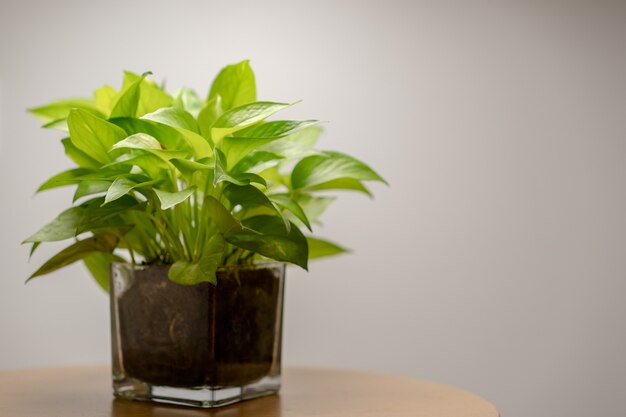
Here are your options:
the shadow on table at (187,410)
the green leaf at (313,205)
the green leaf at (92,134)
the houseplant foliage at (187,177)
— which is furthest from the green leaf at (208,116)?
the shadow on table at (187,410)

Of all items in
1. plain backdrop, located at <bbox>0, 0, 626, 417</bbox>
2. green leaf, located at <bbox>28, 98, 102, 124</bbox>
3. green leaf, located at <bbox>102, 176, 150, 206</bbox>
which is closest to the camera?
green leaf, located at <bbox>102, 176, 150, 206</bbox>

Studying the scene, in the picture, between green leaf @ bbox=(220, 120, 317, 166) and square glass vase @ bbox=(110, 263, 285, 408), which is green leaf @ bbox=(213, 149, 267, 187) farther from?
square glass vase @ bbox=(110, 263, 285, 408)

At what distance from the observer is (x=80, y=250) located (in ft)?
3.47

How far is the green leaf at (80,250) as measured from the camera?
1.04 meters

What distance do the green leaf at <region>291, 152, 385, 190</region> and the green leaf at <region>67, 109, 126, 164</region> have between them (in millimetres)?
250

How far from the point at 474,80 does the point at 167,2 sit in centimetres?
79

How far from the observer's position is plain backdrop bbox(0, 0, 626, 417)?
1.96 meters

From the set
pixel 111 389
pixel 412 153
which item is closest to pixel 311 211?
pixel 111 389

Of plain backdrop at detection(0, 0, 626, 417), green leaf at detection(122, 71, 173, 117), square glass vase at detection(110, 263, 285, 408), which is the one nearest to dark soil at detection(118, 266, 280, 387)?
square glass vase at detection(110, 263, 285, 408)

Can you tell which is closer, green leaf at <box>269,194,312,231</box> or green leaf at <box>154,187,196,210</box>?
green leaf at <box>154,187,196,210</box>

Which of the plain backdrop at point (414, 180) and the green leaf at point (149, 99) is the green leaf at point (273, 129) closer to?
the green leaf at point (149, 99)

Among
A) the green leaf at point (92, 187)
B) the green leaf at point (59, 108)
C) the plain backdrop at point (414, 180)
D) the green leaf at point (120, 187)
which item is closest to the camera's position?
the green leaf at point (120, 187)

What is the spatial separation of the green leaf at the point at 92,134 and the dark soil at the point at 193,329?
16 cm

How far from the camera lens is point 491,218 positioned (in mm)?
1985
